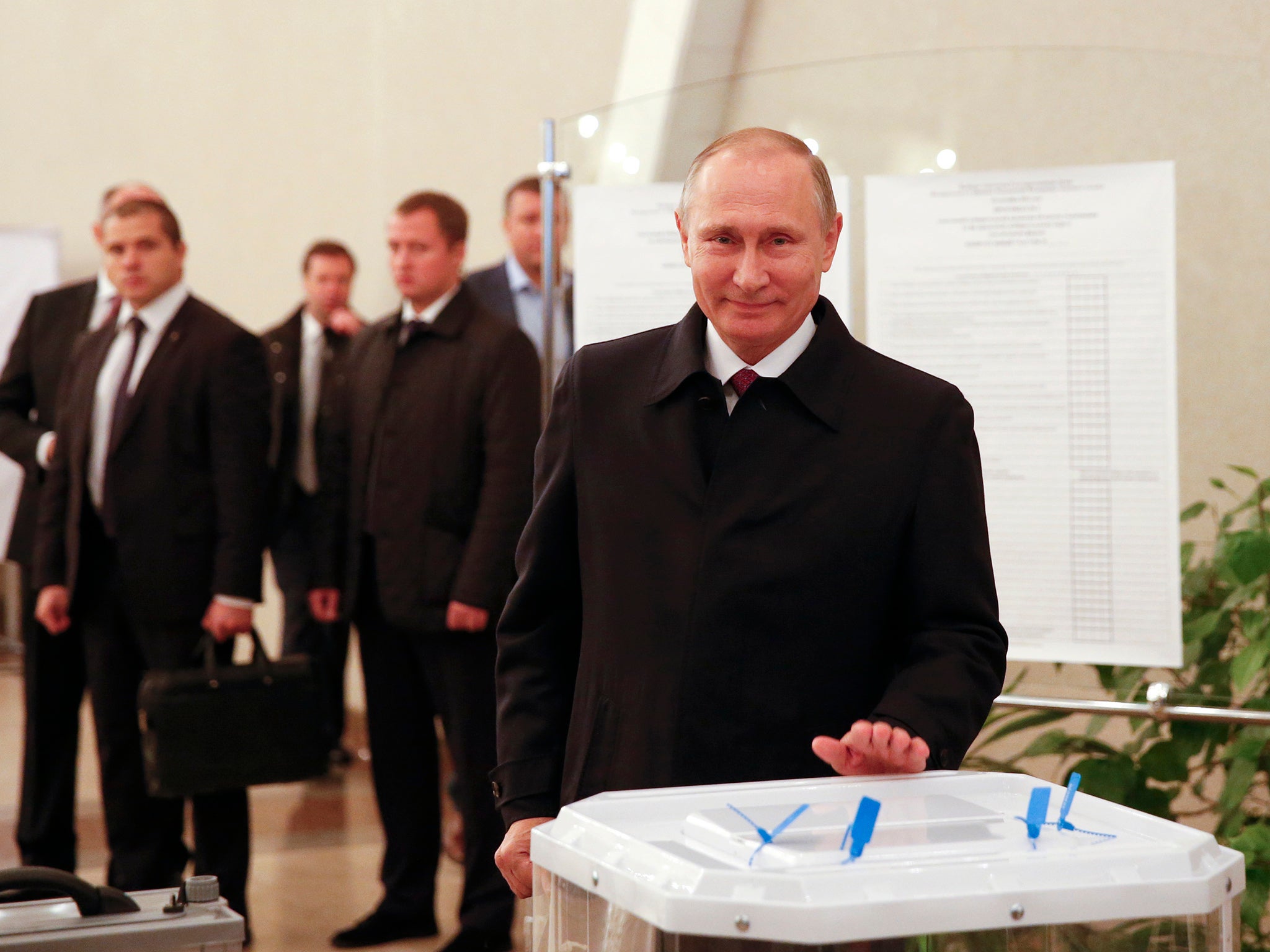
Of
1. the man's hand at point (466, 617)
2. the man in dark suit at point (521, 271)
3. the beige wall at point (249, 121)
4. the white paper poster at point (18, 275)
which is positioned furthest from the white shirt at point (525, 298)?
the white paper poster at point (18, 275)

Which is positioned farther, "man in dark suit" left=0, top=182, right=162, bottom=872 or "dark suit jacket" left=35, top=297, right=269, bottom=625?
"man in dark suit" left=0, top=182, right=162, bottom=872

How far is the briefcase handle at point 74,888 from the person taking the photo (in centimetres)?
170

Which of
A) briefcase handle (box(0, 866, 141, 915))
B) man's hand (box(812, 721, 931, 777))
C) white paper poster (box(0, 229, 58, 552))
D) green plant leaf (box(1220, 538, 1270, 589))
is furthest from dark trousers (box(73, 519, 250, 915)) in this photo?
white paper poster (box(0, 229, 58, 552))

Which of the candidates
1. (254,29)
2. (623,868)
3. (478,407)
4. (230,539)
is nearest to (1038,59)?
(478,407)

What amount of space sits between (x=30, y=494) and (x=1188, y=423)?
10.1 feet

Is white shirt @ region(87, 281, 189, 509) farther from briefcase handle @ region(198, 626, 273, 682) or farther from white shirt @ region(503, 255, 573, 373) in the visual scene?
white shirt @ region(503, 255, 573, 373)

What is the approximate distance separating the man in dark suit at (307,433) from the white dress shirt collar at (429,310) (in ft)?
2.51

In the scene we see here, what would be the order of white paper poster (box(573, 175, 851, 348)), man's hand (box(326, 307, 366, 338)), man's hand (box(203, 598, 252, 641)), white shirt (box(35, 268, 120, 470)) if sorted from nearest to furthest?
white paper poster (box(573, 175, 851, 348)) → man's hand (box(203, 598, 252, 641)) → white shirt (box(35, 268, 120, 470)) → man's hand (box(326, 307, 366, 338))

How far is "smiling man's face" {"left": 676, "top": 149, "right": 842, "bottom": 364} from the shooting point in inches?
66.3

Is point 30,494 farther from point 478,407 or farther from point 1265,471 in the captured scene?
point 1265,471

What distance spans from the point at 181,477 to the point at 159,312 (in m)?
0.43

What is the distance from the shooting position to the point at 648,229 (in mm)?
2902

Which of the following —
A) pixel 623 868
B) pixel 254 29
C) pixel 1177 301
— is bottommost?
pixel 623 868

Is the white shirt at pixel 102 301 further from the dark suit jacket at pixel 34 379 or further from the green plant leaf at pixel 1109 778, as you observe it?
the green plant leaf at pixel 1109 778
